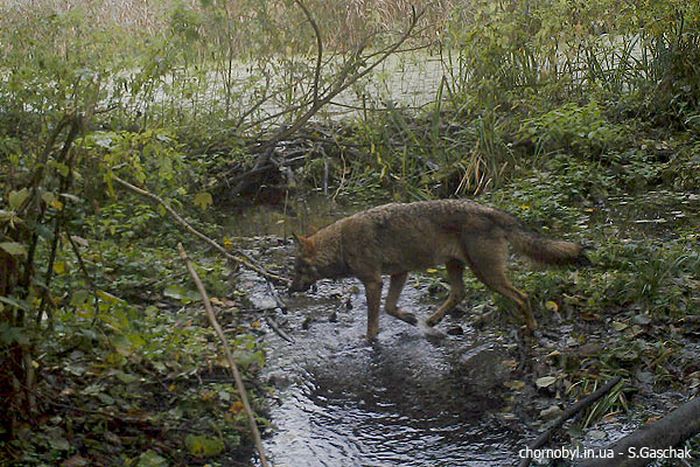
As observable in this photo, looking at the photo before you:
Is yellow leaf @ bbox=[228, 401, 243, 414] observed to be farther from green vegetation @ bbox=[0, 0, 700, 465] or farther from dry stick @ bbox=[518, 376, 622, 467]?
dry stick @ bbox=[518, 376, 622, 467]

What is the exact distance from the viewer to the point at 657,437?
4336mm

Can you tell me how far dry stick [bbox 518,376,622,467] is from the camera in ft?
17.1

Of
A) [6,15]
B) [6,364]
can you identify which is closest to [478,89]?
[6,15]

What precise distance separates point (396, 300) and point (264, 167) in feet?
14.4

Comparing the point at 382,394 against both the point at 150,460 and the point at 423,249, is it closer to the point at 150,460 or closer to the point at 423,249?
the point at 423,249

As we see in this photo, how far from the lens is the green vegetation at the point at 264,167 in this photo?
5234mm

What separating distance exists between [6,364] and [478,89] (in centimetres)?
863

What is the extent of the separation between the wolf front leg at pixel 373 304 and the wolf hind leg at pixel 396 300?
0.17 meters

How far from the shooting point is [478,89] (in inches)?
483

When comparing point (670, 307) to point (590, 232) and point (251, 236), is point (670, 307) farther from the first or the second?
point (251, 236)

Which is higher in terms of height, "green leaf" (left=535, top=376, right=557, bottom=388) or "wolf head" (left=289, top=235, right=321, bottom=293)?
"wolf head" (left=289, top=235, right=321, bottom=293)

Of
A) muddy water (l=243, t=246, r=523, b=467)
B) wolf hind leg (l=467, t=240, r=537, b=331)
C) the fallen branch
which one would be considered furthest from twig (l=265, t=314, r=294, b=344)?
the fallen branch

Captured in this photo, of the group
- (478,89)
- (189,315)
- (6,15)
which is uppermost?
(6,15)

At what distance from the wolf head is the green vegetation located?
492mm
